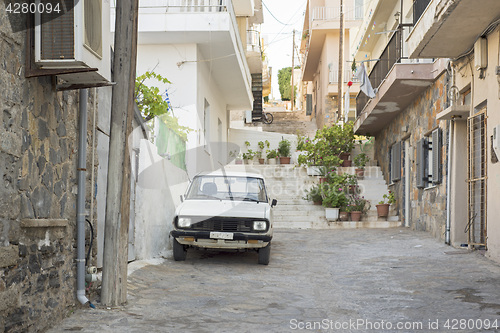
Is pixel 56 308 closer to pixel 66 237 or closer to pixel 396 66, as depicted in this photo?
pixel 66 237

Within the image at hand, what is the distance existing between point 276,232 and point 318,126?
1883 centimetres

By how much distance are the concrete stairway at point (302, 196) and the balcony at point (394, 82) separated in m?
2.14

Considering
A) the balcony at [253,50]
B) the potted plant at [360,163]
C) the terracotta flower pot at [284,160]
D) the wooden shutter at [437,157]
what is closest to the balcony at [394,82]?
the wooden shutter at [437,157]

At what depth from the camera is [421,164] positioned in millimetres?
13125

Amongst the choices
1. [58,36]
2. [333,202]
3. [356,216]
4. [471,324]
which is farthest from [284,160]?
[58,36]

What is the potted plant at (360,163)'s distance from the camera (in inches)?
761

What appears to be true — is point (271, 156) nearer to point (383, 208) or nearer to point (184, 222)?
point (383, 208)

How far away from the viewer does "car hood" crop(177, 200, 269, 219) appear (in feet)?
29.0

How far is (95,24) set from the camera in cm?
459

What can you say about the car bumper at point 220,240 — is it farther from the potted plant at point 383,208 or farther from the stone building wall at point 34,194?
the potted plant at point 383,208

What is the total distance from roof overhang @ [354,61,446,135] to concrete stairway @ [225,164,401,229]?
84.2 inches

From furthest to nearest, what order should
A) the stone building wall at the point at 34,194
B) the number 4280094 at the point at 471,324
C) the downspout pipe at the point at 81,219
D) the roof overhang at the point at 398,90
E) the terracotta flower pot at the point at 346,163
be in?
1. the terracotta flower pot at the point at 346,163
2. the roof overhang at the point at 398,90
3. the downspout pipe at the point at 81,219
4. the number 4280094 at the point at 471,324
5. the stone building wall at the point at 34,194

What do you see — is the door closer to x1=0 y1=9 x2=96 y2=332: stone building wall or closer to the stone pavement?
the stone pavement

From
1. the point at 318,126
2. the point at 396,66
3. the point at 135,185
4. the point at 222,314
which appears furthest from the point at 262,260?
the point at 318,126
